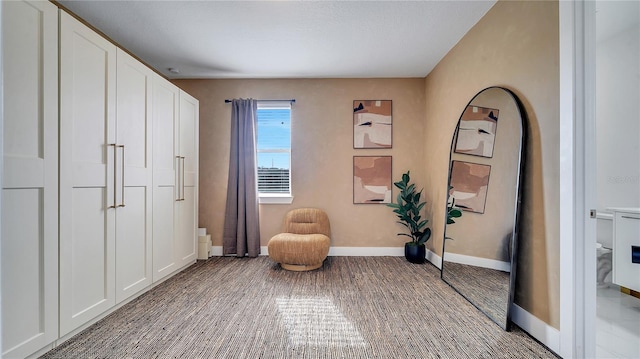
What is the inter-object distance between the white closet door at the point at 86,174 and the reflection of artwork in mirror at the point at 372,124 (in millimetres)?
2720

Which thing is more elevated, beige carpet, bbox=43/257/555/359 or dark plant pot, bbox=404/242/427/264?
dark plant pot, bbox=404/242/427/264

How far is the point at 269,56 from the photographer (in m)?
3.31

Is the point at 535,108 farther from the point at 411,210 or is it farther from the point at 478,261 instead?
the point at 411,210

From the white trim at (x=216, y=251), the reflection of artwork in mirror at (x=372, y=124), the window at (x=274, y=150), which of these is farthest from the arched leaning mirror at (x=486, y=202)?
the white trim at (x=216, y=251)

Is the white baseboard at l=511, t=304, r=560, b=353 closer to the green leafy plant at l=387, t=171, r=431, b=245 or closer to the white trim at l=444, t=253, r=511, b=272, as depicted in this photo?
the white trim at l=444, t=253, r=511, b=272

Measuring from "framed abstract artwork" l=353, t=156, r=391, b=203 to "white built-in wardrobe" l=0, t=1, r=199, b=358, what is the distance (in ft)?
7.72

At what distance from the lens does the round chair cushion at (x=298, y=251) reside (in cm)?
321

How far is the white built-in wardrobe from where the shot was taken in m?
1.60

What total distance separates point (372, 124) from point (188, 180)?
2434mm

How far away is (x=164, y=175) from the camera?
9.61 ft

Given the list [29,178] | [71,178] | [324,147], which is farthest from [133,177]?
[324,147]

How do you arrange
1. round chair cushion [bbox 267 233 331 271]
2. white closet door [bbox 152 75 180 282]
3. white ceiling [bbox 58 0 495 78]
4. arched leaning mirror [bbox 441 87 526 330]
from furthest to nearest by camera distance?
round chair cushion [bbox 267 233 331 271] → white closet door [bbox 152 75 180 282] → white ceiling [bbox 58 0 495 78] → arched leaning mirror [bbox 441 87 526 330]

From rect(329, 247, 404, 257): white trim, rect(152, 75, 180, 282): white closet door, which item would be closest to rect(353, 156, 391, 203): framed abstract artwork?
rect(329, 247, 404, 257): white trim

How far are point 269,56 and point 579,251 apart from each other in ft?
10.4
